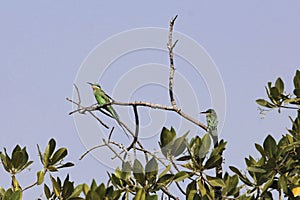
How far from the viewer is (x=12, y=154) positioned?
3.06 m

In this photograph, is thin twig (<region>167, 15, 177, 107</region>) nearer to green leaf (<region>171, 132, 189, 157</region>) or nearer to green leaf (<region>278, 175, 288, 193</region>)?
green leaf (<region>171, 132, 189, 157</region>)

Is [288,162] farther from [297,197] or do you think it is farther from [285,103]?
[285,103]

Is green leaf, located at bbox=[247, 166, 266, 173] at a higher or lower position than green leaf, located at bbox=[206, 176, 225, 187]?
higher

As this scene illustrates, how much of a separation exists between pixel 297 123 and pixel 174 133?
0.74 metres

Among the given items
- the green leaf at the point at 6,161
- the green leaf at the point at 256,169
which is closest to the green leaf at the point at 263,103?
the green leaf at the point at 256,169

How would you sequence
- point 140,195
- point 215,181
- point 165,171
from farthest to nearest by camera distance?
point 215,181, point 165,171, point 140,195

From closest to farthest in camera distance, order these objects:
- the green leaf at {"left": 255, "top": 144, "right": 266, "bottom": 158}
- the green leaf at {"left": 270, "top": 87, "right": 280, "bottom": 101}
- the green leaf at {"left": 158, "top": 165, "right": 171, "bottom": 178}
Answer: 1. the green leaf at {"left": 158, "top": 165, "right": 171, "bottom": 178}
2. the green leaf at {"left": 255, "top": 144, "right": 266, "bottom": 158}
3. the green leaf at {"left": 270, "top": 87, "right": 280, "bottom": 101}

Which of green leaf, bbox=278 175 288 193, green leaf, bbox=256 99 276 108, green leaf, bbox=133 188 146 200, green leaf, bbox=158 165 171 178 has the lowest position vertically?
green leaf, bbox=133 188 146 200

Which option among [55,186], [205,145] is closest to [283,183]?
[205,145]

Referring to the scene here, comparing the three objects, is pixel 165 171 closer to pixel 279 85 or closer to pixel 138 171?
pixel 138 171

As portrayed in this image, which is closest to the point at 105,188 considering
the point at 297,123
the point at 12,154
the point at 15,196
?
the point at 15,196

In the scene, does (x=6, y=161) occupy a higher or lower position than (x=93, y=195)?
higher

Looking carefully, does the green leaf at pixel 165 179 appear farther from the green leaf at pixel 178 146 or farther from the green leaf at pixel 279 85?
the green leaf at pixel 279 85

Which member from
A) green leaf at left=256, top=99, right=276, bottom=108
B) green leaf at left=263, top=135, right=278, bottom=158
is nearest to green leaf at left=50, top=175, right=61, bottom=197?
green leaf at left=263, top=135, right=278, bottom=158
